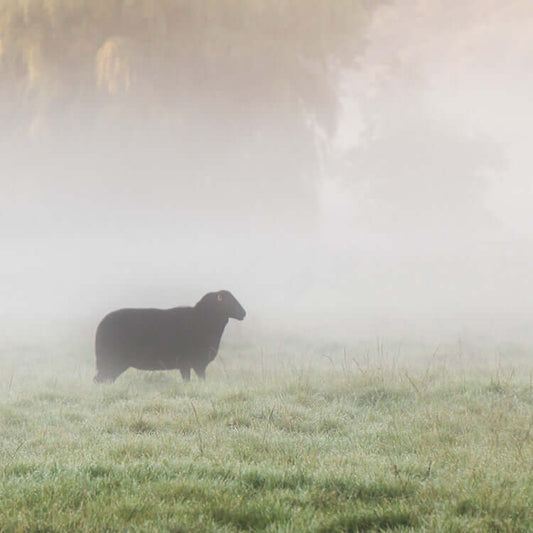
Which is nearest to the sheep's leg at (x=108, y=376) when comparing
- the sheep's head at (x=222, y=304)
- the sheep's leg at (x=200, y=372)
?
the sheep's leg at (x=200, y=372)

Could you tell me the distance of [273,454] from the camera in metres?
5.28

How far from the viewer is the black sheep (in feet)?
32.7

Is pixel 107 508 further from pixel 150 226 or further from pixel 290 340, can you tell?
pixel 150 226

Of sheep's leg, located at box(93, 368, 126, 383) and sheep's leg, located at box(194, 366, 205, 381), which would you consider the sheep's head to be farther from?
sheep's leg, located at box(93, 368, 126, 383)

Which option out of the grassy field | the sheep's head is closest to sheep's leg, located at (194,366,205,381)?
the grassy field

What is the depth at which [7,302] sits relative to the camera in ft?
101

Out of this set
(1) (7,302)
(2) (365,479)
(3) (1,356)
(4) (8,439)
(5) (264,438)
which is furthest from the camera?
(1) (7,302)

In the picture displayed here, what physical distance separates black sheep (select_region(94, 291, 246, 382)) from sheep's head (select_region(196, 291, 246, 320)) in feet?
0.81

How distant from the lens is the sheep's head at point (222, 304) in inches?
427

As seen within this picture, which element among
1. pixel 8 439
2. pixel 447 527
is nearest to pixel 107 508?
pixel 447 527

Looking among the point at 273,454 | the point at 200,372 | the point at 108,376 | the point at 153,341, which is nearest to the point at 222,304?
the point at 200,372

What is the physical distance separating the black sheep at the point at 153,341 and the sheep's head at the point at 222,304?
9.7 inches

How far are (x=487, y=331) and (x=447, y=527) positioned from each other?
54.5 ft

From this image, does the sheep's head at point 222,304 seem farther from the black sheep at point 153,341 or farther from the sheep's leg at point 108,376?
the sheep's leg at point 108,376
